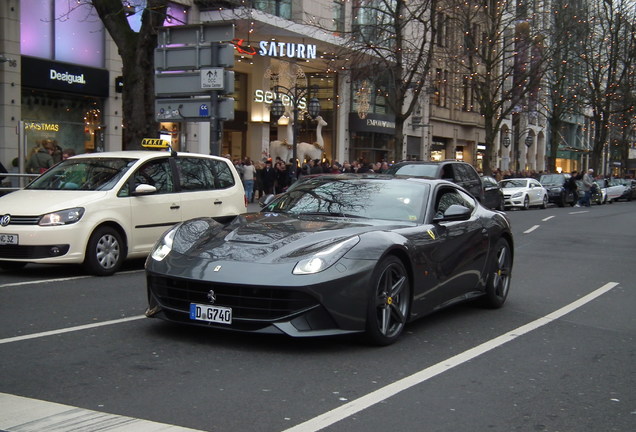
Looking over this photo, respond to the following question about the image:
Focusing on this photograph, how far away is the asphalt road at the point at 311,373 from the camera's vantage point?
437 centimetres

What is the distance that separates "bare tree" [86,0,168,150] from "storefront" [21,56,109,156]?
273 inches

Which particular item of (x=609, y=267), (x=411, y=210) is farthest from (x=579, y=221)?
(x=411, y=210)

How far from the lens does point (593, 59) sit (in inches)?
2039

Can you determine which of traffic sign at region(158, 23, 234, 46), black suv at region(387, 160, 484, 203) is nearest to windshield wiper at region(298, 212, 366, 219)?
traffic sign at region(158, 23, 234, 46)

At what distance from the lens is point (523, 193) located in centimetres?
3462

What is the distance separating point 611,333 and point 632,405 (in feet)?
8.20

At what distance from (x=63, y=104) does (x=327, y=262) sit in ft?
69.0

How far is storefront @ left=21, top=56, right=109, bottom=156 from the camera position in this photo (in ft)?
76.5

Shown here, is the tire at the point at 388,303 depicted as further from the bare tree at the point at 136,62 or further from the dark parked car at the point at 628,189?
the dark parked car at the point at 628,189

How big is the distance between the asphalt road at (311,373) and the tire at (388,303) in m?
0.14

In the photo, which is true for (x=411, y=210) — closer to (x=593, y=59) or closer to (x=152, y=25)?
(x=152, y=25)

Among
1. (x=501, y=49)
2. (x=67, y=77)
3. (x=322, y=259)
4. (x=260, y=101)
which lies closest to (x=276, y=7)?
(x=260, y=101)

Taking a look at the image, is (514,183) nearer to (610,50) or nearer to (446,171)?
(446,171)

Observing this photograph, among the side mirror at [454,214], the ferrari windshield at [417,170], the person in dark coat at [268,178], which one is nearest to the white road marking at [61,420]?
the side mirror at [454,214]
